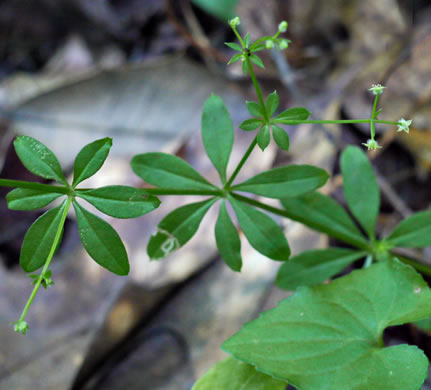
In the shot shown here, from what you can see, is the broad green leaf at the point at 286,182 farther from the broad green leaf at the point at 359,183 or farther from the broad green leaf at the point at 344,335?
the broad green leaf at the point at 359,183

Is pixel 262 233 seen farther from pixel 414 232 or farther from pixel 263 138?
pixel 414 232

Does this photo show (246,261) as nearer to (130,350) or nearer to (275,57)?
(130,350)

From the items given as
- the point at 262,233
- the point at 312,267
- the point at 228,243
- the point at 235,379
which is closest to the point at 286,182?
the point at 262,233

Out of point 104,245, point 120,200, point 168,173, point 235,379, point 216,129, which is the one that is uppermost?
point 216,129

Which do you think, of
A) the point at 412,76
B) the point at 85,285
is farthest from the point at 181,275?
the point at 412,76

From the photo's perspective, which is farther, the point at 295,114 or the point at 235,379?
the point at 235,379

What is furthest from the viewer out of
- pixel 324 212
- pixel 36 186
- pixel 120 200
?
pixel 324 212

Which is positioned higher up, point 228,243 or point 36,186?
point 36,186
